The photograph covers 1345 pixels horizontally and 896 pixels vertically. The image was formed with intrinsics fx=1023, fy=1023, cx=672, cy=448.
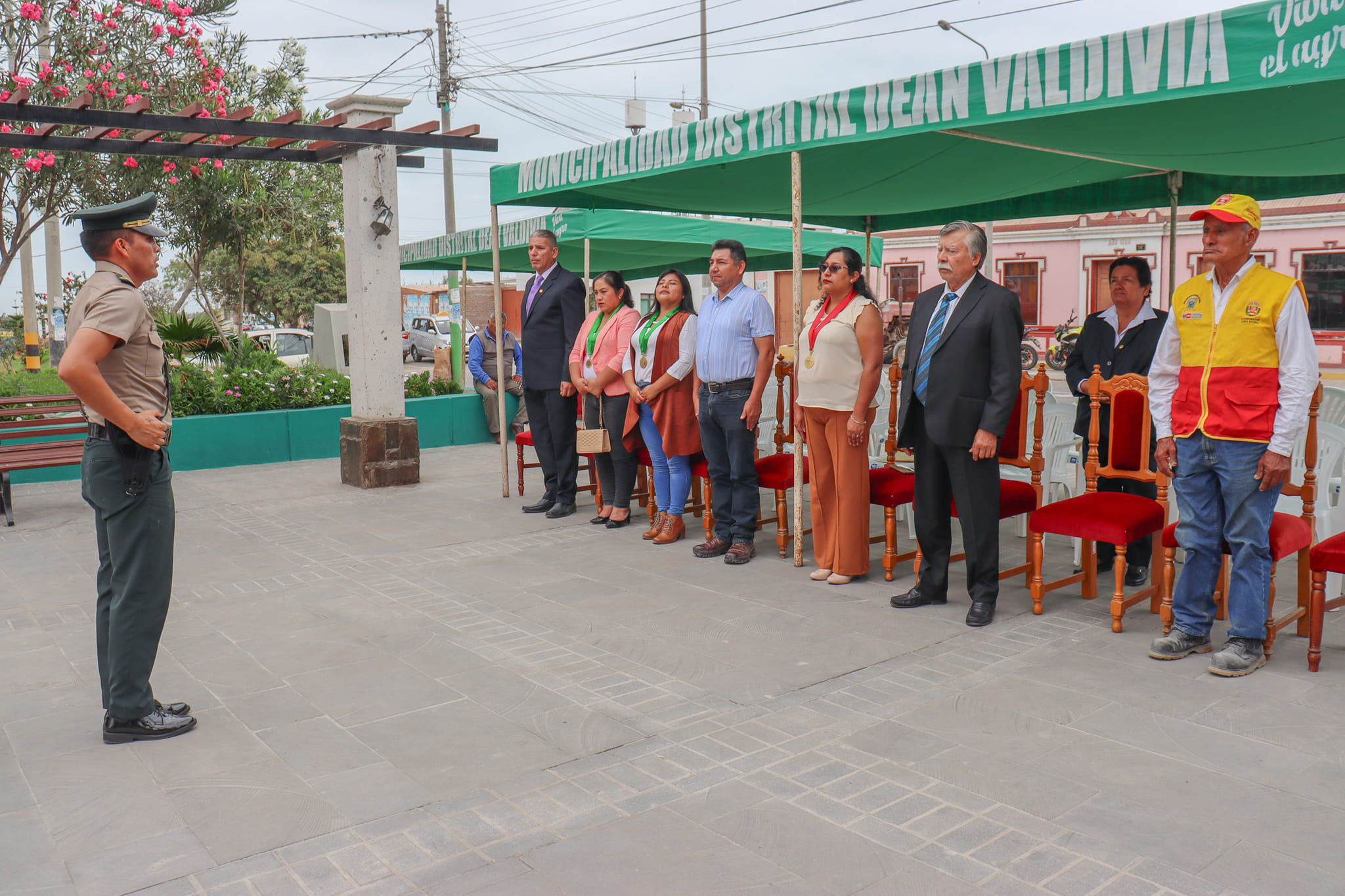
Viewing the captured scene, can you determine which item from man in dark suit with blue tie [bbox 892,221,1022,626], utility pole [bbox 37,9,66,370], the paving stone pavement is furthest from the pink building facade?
the paving stone pavement

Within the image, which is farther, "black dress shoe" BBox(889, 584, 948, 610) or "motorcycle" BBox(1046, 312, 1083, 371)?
"motorcycle" BBox(1046, 312, 1083, 371)

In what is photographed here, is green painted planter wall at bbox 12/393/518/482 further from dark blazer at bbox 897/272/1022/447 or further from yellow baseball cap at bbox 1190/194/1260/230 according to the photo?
yellow baseball cap at bbox 1190/194/1260/230

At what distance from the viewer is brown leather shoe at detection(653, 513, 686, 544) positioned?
6492 millimetres

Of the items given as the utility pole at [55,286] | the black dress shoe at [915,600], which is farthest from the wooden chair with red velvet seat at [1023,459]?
the utility pole at [55,286]

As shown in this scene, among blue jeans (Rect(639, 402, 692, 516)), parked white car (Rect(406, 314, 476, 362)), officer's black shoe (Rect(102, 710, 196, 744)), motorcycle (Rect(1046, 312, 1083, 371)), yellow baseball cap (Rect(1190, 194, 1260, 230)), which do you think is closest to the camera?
officer's black shoe (Rect(102, 710, 196, 744))

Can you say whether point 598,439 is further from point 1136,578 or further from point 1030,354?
point 1030,354

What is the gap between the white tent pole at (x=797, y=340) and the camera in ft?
17.5

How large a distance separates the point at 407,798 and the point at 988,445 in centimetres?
292

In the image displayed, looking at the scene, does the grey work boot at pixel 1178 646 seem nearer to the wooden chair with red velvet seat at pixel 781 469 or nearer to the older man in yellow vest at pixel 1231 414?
the older man in yellow vest at pixel 1231 414

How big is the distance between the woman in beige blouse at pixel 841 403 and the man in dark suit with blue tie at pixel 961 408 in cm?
21

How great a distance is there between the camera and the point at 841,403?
5.21 metres

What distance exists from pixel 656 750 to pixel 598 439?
3700 mm

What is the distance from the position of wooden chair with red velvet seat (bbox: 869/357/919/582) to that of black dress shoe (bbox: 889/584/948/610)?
320 millimetres

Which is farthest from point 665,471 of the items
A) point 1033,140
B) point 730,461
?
point 1033,140
